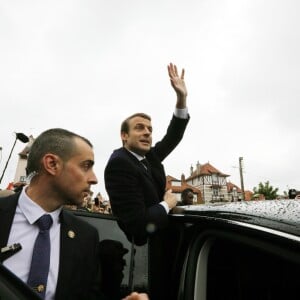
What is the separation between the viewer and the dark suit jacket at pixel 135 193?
1825 mm

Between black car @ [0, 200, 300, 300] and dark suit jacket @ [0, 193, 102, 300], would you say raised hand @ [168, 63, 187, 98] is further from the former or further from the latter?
dark suit jacket @ [0, 193, 102, 300]

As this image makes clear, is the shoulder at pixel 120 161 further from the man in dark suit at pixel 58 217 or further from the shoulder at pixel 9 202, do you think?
the shoulder at pixel 9 202

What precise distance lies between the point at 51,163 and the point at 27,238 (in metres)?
0.51

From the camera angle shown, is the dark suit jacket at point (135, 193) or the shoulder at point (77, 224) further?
the shoulder at point (77, 224)

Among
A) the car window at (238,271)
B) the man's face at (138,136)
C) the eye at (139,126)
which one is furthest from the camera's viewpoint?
the eye at (139,126)

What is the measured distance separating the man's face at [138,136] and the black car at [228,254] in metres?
0.76

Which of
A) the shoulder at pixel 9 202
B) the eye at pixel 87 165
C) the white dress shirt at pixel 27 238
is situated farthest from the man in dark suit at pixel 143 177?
the shoulder at pixel 9 202

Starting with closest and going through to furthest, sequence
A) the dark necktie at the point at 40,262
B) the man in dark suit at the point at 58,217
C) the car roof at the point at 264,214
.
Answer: the car roof at the point at 264,214 < the dark necktie at the point at 40,262 < the man in dark suit at the point at 58,217

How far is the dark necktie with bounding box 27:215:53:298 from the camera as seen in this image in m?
1.67

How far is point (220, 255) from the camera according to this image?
1.55m

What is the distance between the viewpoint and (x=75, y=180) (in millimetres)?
2111

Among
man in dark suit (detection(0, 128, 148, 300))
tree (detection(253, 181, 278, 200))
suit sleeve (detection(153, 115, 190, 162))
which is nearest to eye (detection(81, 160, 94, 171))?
man in dark suit (detection(0, 128, 148, 300))

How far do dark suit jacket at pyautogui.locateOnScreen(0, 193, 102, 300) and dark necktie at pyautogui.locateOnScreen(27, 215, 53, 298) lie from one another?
0.12 metres

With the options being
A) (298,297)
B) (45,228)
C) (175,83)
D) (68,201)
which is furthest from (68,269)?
(175,83)
